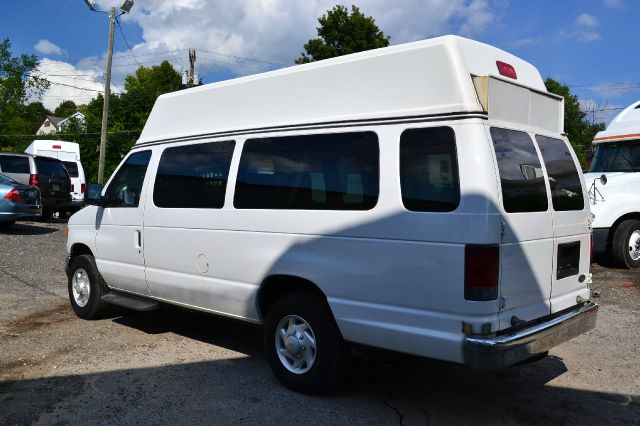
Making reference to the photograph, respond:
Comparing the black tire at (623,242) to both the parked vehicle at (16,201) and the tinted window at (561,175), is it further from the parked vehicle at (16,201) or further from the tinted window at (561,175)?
the parked vehicle at (16,201)

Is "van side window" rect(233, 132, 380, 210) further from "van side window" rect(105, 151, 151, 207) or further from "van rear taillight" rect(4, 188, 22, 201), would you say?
"van rear taillight" rect(4, 188, 22, 201)

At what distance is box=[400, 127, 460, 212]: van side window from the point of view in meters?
3.74

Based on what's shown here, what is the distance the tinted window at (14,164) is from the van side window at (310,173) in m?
14.0

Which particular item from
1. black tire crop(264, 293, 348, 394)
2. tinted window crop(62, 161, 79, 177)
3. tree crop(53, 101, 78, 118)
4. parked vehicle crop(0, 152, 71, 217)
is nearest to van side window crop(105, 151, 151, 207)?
black tire crop(264, 293, 348, 394)

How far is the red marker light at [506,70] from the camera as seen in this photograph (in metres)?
4.34

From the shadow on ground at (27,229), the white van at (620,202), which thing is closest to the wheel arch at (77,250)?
the white van at (620,202)

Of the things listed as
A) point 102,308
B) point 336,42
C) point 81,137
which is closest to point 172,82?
point 81,137

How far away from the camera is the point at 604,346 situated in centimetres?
623

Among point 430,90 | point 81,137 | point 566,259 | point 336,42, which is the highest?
point 336,42

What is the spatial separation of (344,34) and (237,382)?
29467 mm

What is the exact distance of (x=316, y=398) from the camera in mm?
4488

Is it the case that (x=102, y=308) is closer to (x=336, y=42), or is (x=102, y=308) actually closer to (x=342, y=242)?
(x=342, y=242)

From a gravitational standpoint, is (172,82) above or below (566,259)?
above

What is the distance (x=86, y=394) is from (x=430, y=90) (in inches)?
135
